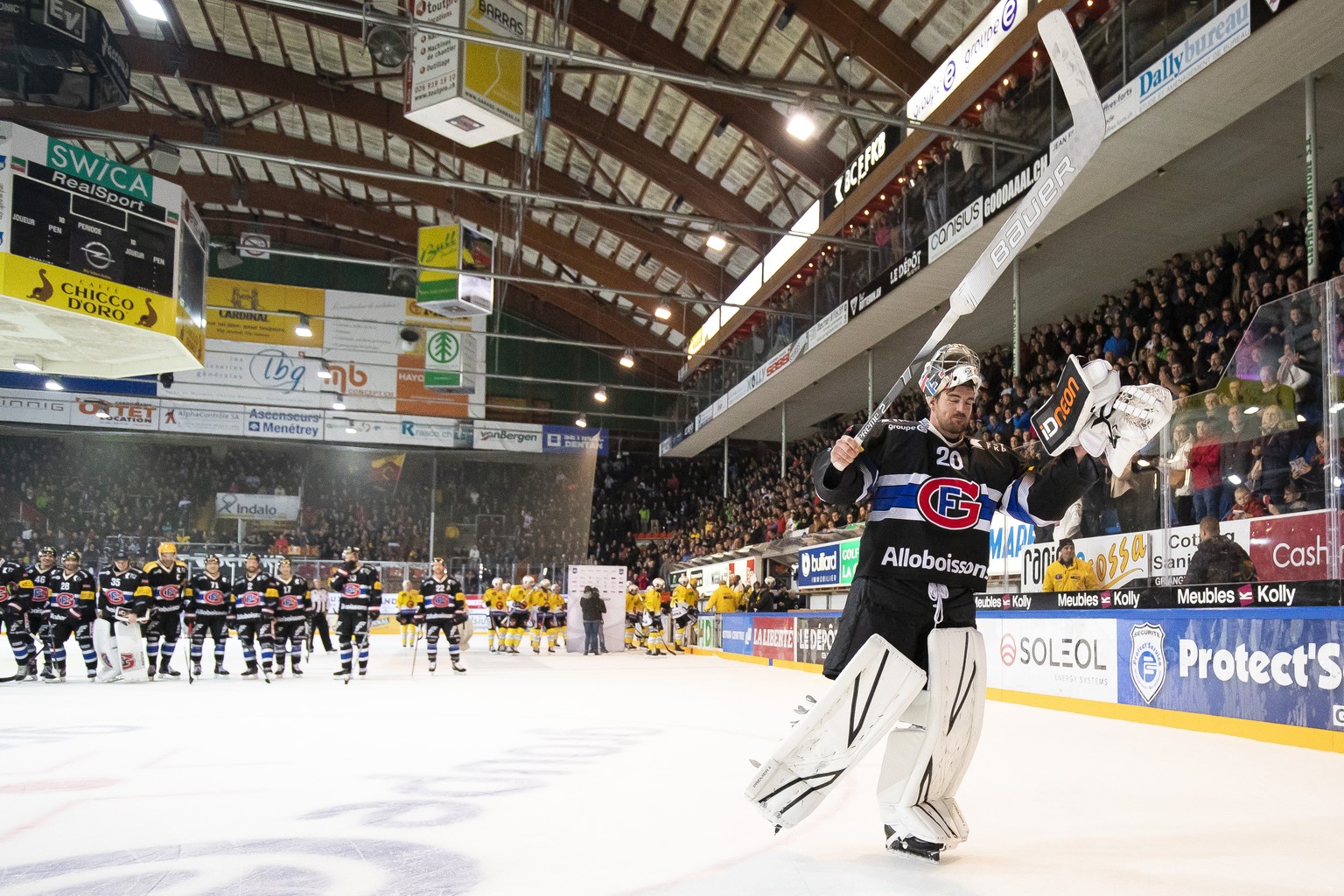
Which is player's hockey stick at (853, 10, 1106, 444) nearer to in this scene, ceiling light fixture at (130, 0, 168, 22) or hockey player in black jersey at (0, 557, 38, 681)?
ceiling light fixture at (130, 0, 168, 22)

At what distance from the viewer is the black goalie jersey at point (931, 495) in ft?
10.3

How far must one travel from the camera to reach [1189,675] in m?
7.12

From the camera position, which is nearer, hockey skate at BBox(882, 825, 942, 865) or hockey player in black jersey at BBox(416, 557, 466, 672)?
hockey skate at BBox(882, 825, 942, 865)

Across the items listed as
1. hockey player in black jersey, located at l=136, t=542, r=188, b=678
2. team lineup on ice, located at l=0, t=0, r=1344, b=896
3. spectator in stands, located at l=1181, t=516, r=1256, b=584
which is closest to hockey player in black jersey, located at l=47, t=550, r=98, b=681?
hockey player in black jersey, located at l=136, t=542, r=188, b=678

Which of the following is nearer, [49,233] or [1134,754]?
[1134,754]

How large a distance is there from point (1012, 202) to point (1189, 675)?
6.15m

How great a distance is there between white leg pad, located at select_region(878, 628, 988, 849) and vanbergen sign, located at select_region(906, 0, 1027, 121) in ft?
33.8

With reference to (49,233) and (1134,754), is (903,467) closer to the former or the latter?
(1134,754)

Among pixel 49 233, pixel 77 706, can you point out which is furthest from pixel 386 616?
pixel 77 706

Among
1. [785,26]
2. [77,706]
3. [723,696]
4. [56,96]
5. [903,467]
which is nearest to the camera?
[903,467]

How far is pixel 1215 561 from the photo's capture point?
708cm

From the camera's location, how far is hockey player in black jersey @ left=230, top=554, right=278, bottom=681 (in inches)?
488

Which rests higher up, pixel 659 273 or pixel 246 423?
pixel 659 273

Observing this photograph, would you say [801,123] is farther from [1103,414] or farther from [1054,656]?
[1103,414]
